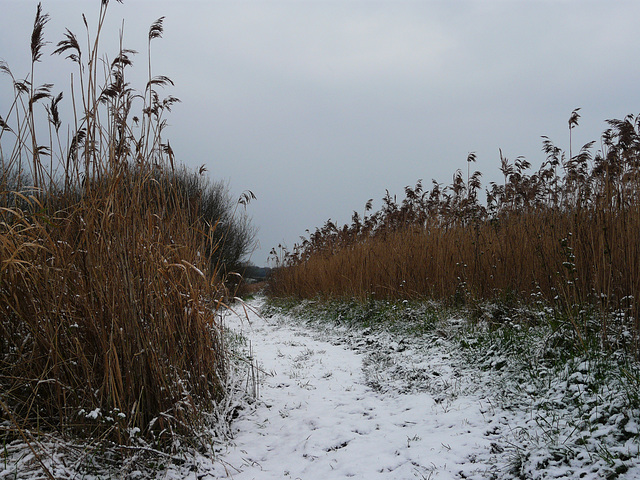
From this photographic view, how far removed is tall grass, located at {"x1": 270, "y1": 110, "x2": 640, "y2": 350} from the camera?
11.4ft

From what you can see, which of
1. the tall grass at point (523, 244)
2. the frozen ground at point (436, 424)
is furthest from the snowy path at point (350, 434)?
the tall grass at point (523, 244)

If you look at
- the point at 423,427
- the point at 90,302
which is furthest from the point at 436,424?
the point at 90,302

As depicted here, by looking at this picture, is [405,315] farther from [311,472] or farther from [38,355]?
[38,355]

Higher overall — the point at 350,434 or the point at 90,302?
the point at 90,302

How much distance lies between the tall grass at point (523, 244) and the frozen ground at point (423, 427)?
76cm

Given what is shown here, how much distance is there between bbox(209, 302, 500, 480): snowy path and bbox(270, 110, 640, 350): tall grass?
1.44 m

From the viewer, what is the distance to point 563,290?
12.0ft

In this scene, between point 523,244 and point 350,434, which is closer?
A: point 350,434

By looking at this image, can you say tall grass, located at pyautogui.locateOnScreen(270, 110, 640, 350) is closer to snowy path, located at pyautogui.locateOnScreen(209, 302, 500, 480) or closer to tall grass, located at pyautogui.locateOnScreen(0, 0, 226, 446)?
snowy path, located at pyautogui.locateOnScreen(209, 302, 500, 480)

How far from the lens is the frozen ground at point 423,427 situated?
2273 millimetres

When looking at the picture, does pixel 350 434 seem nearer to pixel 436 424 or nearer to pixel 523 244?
pixel 436 424

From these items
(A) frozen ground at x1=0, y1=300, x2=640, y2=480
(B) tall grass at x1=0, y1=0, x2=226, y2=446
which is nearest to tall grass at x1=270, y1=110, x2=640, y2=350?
(A) frozen ground at x1=0, y1=300, x2=640, y2=480

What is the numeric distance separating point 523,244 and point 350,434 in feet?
11.1

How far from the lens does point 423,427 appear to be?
306 cm
